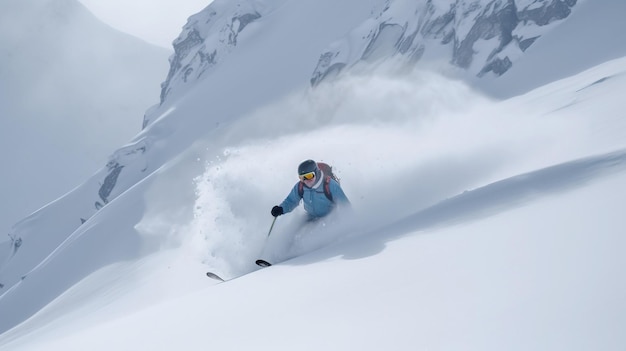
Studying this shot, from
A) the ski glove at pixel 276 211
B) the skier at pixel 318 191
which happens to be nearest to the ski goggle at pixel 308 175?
the skier at pixel 318 191

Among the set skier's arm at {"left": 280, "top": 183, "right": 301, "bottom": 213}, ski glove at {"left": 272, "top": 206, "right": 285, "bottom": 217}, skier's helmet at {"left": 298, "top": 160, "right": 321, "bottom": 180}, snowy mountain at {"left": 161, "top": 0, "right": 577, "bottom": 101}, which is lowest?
ski glove at {"left": 272, "top": 206, "right": 285, "bottom": 217}

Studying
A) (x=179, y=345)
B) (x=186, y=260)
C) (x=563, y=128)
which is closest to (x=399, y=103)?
(x=186, y=260)

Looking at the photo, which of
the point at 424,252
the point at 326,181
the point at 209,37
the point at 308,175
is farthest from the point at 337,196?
the point at 209,37

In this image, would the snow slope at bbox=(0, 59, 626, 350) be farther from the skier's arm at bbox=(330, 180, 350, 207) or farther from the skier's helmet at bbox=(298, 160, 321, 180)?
the skier's helmet at bbox=(298, 160, 321, 180)

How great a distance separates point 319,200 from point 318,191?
0.50ft

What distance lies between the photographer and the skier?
811 centimetres

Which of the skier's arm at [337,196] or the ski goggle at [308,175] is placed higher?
the ski goggle at [308,175]

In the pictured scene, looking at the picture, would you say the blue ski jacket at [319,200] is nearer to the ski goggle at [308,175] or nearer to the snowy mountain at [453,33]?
the ski goggle at [308,175]

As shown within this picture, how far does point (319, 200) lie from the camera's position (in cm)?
826

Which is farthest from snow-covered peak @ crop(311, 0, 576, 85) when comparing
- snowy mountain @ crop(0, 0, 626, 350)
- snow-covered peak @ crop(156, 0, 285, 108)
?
snow-covered peak @ crop(156, 0, 285, 108)

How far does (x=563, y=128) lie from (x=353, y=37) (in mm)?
73435

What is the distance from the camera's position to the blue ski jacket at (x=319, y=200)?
320 inches

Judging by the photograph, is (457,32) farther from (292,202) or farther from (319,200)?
(319,200)

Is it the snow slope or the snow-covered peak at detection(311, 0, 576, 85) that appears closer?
the snow slope
